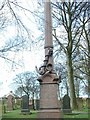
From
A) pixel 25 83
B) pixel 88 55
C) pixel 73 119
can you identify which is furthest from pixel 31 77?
pixel 73 119

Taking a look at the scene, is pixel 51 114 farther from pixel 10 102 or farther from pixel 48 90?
pixel 10 102

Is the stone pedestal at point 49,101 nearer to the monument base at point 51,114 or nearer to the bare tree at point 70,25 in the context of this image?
the monument base at point 51,114

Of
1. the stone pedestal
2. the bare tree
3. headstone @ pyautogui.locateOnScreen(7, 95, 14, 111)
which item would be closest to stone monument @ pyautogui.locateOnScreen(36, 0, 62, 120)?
the stone pedestal

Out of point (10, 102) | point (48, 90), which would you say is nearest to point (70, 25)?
point (48, 90)

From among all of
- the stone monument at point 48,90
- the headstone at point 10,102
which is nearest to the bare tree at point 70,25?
the stone monument at point 48,90

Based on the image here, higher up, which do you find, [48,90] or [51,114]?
[48,90]

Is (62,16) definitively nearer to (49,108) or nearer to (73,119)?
(73,119)

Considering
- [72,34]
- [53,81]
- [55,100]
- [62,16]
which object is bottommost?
[55,100]

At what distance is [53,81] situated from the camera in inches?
429

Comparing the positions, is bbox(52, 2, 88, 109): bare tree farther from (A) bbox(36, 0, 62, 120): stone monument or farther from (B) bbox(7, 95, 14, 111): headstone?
(B) bbox(7, 95, 14, 111): headstone

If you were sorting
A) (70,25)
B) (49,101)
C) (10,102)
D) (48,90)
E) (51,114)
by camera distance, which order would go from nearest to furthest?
(51,114), (49,101), (48,90), (70,25), (10,102)

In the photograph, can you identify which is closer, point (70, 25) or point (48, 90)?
point (48, 90)

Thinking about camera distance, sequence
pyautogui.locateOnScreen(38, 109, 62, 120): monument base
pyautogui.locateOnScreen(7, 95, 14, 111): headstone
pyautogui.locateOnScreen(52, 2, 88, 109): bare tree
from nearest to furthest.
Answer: pyautogui.locateOnScreen(38, 109, 62, 120): monument base < pyautogui.locateOnScreen(52, 2, 88, 109): bare tree < pyautogui.locateOnScreen(7, 95, 14, 111): headstone

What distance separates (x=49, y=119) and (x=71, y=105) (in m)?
8.52
